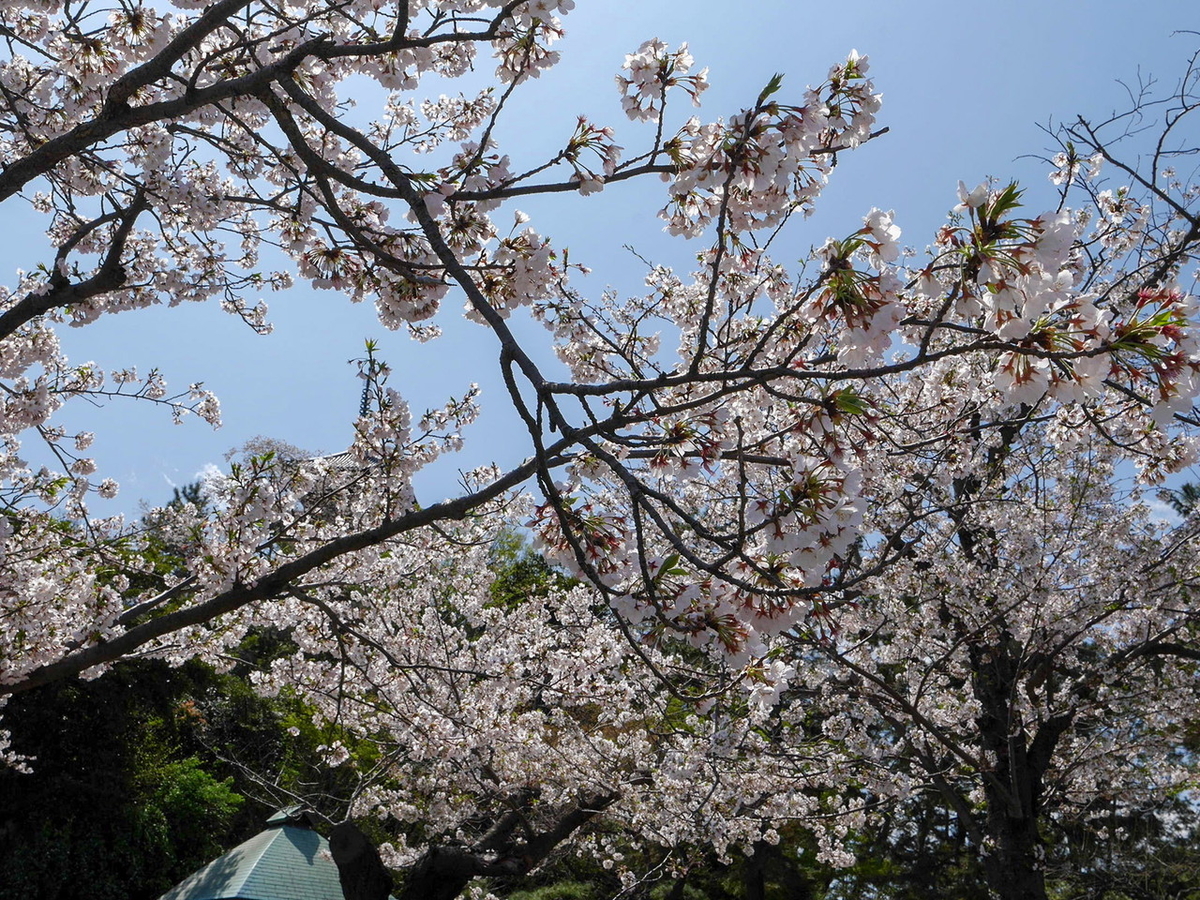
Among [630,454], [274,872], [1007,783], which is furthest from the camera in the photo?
[274,872]

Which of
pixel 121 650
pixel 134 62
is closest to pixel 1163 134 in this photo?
pixel 134 62

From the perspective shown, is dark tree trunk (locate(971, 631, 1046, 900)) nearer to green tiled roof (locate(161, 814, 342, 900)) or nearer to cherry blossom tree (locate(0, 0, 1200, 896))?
cherry blossom tree (locate(0, 0, 1200, 896))

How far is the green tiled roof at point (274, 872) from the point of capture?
629 centimetres

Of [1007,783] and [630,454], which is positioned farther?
[1007,783]

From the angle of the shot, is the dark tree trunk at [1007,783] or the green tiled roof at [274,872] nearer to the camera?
the dark tree trunk at [1007,783]

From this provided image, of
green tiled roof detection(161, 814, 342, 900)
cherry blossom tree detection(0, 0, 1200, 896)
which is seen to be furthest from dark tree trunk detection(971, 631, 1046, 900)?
green tiled roof detection(161, 814, 342, 900)

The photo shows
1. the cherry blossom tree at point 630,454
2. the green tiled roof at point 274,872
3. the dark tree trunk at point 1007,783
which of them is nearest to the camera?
the cherry blossom tree at point 630,454

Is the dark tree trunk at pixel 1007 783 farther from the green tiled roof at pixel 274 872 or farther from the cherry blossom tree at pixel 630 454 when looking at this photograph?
the green tiled roof at pixel 274 872

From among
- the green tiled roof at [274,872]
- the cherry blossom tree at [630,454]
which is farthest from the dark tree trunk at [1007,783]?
the green tiled roof at [274,872]

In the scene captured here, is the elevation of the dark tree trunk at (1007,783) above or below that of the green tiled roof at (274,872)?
above

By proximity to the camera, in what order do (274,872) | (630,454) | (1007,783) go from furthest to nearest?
1. (274,872)
2. (1007,783)
3. (630,454)

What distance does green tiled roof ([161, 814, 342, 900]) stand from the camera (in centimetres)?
629

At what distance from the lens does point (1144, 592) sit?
19.8ft

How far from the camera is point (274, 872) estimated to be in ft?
21.8
